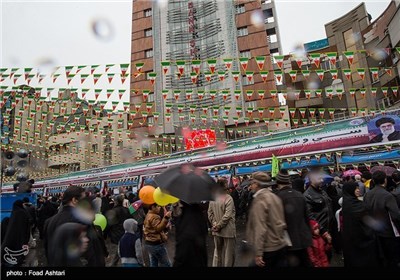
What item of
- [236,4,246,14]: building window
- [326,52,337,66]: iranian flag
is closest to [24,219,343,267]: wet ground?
[326,52,337,66]: iranian flag

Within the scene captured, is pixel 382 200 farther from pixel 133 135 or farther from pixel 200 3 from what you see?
pixel 200 3

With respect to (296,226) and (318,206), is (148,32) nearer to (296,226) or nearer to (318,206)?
(318,206)

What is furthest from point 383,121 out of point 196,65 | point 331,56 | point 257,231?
point 257,231

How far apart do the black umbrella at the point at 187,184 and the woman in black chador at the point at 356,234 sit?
2048mm


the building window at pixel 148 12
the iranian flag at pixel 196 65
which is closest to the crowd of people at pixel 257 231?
the iranian flag at pixel 196 65

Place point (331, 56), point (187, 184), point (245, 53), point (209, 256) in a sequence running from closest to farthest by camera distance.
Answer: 1. point (187, 184)
2. point (209, 256)
3. point (331, 56)
4. point (245, 53)

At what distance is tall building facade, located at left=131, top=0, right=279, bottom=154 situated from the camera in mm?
32219

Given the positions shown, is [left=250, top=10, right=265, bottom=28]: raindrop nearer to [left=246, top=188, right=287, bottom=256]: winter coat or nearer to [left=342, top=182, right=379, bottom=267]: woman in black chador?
[left=342, top=182, right=379, bottom=267]: woman in black chador

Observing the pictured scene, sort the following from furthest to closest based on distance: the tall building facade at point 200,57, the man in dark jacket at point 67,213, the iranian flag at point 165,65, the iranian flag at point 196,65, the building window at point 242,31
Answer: the building window at point 242,31
the tall building facade at point 200,57
the iranian flag at point 196,65
the iranian flag at point 165,65
the man in dark jacket at point 67,213

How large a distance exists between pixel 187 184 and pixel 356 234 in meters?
2.54

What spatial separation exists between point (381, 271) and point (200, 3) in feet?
126

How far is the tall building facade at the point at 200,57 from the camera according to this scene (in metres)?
32.2

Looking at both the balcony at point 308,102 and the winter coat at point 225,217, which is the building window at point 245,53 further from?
the winter coat at point 225,217

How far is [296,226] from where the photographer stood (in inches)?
138
